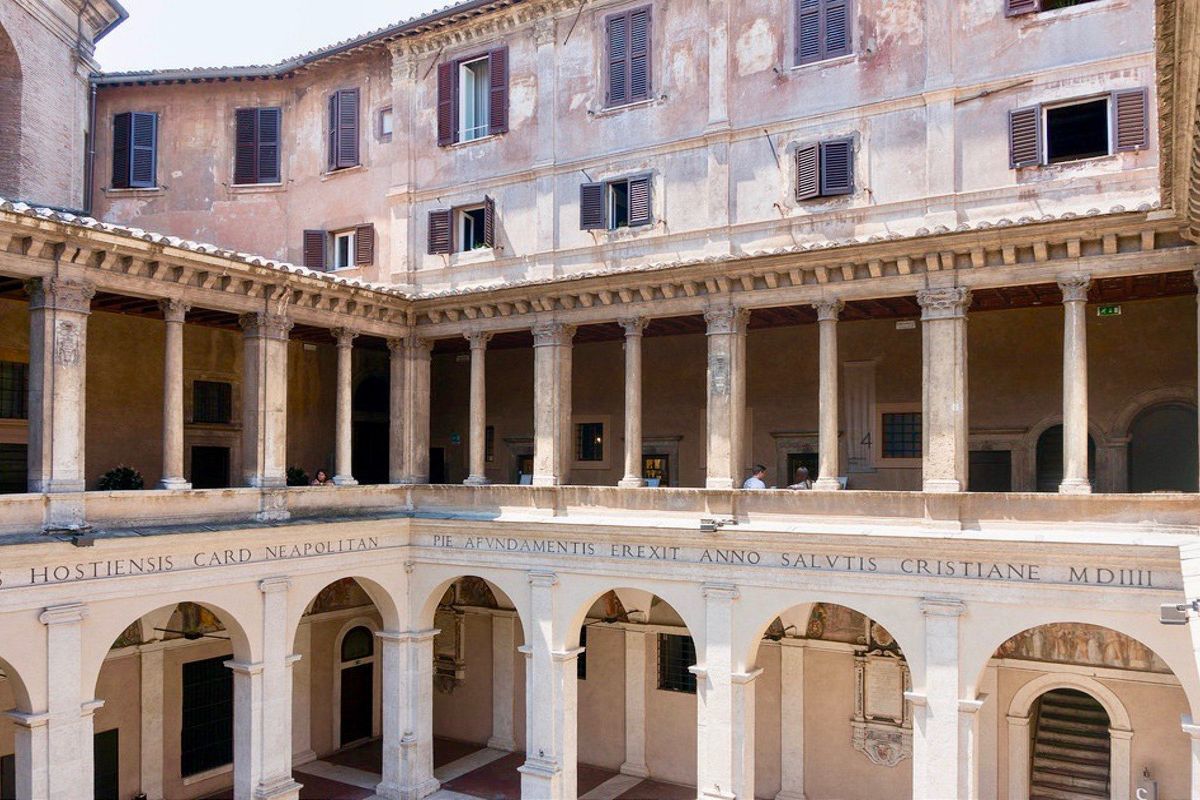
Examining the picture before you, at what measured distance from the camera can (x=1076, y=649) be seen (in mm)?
16641

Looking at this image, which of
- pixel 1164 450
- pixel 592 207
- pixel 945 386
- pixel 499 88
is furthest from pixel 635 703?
pixel 499 88

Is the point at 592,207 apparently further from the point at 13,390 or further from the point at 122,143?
the point at 122,143

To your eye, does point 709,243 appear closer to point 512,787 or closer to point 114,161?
point 512,787

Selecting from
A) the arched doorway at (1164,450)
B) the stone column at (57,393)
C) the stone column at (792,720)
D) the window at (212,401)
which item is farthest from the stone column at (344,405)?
the arched doorway at (1164,450)

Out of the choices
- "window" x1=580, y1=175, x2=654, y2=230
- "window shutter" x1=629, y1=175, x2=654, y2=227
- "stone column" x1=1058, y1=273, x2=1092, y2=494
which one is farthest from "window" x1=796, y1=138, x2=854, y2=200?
"stone column" x1=1058, y1=273, x2=1092, y2=494

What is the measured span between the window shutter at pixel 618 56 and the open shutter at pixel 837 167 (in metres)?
4.16

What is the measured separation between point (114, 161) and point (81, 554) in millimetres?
12076

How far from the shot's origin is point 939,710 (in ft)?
47.1

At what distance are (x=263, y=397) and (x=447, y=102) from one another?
746 cm

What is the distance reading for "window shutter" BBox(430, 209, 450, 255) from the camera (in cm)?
2053

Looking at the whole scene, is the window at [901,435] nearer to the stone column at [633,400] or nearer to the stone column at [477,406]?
the stone column at [633,400]

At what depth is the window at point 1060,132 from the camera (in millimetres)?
14984

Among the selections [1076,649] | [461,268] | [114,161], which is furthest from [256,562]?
[1076,649]

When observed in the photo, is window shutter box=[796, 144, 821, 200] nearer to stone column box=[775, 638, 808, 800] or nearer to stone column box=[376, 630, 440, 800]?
stone column box=[775, 638, 808, 800]
